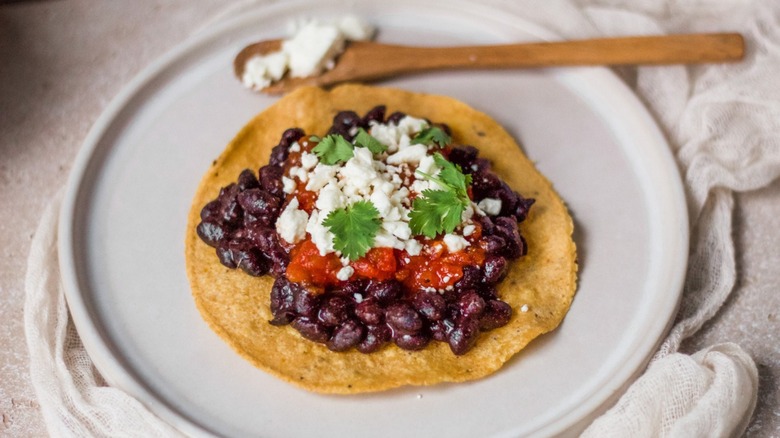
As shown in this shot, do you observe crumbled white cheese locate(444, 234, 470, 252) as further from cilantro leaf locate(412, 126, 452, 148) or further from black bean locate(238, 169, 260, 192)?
black bean locate(238, 169, 260, 192)

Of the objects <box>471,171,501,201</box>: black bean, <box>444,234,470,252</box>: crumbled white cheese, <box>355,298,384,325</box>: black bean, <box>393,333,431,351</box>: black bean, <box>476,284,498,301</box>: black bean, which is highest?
<box>355,298,384,325</box>: black bean

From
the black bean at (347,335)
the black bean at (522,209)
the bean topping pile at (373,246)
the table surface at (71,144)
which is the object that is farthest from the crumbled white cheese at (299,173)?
the table surface at (71,144)

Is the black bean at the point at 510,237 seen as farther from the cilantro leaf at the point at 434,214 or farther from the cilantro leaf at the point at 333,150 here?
the cilantro leaf at the point at 333,150

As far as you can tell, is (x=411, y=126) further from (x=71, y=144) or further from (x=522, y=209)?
(x=71, y=144)

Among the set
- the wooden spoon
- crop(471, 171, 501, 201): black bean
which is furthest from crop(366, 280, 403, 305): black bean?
the wooden spoon

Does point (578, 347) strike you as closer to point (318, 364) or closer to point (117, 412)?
point (318, 364)
